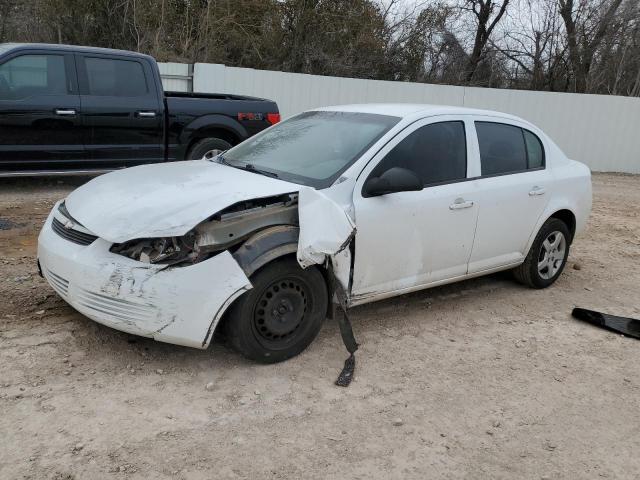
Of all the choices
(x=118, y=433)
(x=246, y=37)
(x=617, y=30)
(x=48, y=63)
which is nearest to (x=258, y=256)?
(x=118, y=433)

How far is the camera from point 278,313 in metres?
3.69

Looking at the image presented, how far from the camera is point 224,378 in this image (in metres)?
3.56

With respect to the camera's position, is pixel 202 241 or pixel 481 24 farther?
pixel 481 24

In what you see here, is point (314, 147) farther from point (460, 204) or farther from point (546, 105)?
point (546, 105)

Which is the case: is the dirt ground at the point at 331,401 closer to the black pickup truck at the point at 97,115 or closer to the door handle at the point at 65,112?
the black pickup truck at the point at 97,115

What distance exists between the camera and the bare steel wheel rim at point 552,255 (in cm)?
555

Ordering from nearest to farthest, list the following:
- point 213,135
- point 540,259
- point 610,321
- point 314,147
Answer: point 314,147
point 610,321
point 540,259
point 213,135

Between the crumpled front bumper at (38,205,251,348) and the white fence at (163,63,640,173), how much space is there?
10.4m

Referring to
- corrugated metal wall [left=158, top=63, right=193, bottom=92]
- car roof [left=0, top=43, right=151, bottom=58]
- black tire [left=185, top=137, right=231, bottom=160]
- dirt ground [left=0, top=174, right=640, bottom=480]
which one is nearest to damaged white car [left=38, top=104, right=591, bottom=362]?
dirt ground [left=0, top=174, right=640, bottom=480]

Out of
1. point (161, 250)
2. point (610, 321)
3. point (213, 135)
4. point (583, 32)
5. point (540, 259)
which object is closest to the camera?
point (161, 250)

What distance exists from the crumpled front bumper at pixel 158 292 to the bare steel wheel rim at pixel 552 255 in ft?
10.9

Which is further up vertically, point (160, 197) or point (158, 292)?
point (160, 197)

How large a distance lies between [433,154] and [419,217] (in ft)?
1.90

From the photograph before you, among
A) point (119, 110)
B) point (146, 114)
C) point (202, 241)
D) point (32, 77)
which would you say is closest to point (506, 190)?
point (202, 241)
